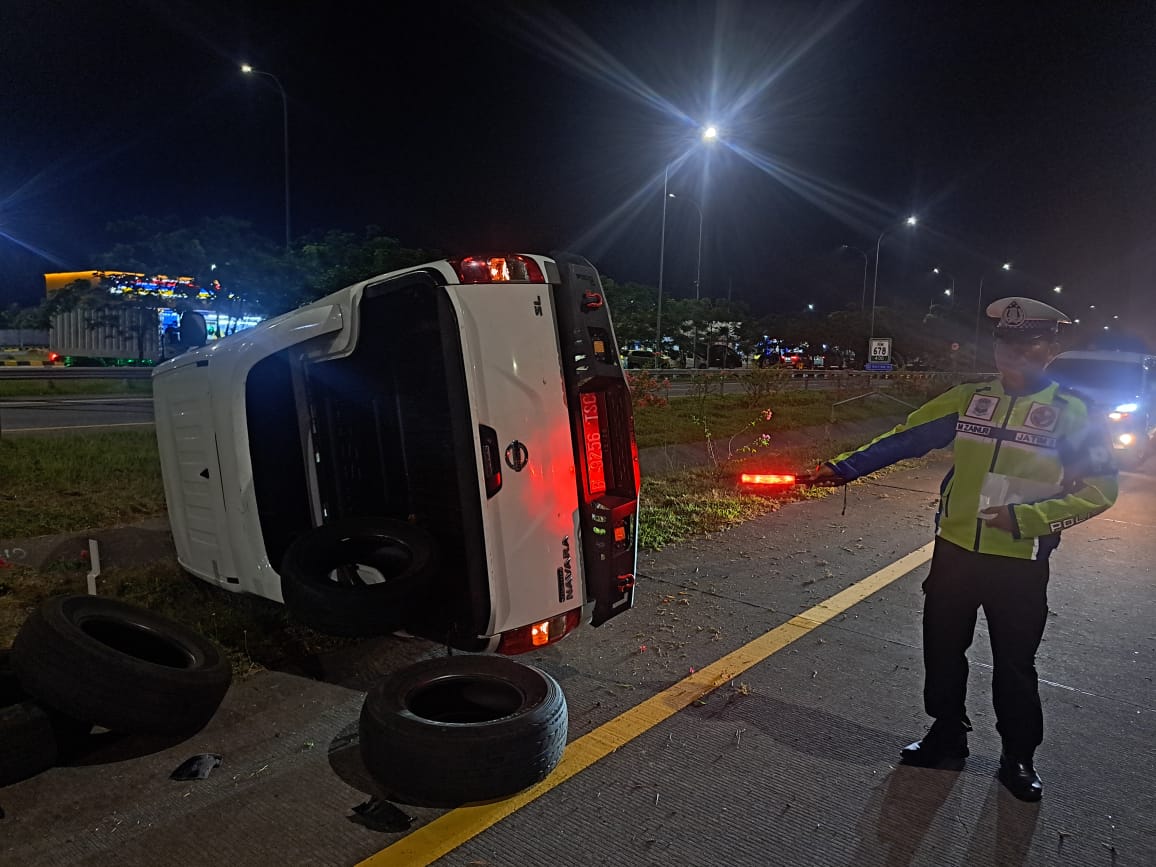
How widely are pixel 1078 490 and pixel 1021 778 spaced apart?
1165mm

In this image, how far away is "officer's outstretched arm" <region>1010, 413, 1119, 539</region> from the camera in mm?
2979

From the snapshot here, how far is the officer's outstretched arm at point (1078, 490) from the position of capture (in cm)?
298

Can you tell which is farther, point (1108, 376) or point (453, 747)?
point (1108, 376)

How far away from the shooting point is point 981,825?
2.90 m

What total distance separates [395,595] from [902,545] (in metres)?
5.26

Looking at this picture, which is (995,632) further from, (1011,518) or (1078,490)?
(1078,490)

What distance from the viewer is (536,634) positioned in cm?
346

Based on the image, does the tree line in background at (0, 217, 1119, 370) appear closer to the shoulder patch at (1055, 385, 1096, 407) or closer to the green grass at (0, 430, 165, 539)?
the green grass at (0, 430, 165, 539)

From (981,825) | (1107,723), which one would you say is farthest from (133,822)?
(1107,723)

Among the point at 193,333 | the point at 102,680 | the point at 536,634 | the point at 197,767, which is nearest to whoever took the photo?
the point at 102,680

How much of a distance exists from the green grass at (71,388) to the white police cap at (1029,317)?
22037 millimetres

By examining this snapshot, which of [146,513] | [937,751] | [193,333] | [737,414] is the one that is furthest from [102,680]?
[737,414]

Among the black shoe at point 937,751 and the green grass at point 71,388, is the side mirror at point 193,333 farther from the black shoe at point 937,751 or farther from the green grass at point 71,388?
the green grass at point 71,388

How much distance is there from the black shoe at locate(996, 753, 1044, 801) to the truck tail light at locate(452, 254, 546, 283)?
109 inches
